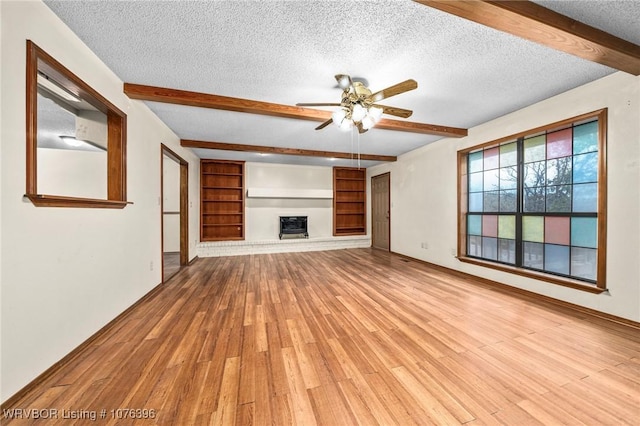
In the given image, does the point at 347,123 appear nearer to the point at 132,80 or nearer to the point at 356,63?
the point at 356,63

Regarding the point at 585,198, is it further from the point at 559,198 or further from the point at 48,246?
the point at 48,246

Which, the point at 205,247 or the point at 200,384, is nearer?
the point at 200,384

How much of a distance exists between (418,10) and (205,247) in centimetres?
584

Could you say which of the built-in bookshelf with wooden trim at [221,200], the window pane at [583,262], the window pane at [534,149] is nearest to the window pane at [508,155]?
the window pane at [534,149]

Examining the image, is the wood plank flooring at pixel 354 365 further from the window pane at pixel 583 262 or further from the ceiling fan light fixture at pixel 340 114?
the ceiling fan light fixture at pixel 340 114

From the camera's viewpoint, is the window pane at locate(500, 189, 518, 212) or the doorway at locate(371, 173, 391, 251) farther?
the doorway at locate(371, 173, 391, 251)

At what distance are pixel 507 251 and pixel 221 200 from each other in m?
6.10

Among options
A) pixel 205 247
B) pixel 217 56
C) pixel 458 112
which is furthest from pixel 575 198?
pixel 205 247

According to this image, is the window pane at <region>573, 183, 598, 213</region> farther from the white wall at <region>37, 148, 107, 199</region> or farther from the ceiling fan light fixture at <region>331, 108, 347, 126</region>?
the white wall at <region>37, 148, 107, 199</region>

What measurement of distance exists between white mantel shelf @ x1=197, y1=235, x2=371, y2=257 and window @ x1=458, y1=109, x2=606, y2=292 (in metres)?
3.25

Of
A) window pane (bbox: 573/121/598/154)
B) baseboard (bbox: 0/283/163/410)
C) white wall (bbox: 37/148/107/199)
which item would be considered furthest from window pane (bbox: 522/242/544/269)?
white wall (bbox: 37/148/107/199)

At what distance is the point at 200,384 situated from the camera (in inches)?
57.9

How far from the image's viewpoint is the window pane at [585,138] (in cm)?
260

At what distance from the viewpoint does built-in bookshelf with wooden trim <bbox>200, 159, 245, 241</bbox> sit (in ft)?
19.8
